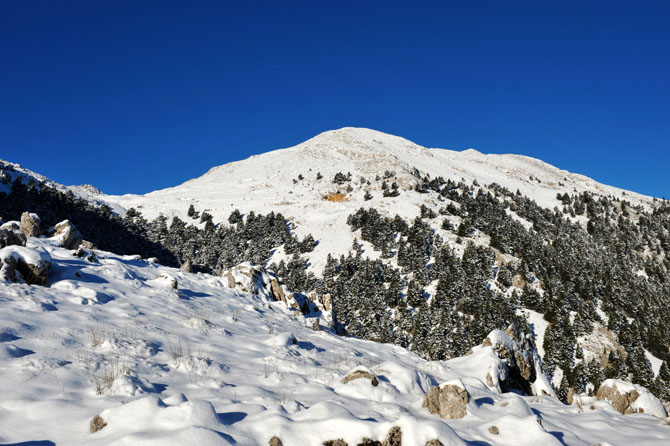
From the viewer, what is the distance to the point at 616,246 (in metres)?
64.5

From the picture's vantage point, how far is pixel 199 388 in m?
6.34

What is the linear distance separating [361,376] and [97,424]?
4.78 metres

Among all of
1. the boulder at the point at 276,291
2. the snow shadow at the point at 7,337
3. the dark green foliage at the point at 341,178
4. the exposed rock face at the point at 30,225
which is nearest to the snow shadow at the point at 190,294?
the snow shadow at the point at 7,337

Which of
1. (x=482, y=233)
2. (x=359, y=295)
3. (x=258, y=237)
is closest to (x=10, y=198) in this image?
(x=258, y=237)

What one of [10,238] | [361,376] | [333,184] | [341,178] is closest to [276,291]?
[10,238]

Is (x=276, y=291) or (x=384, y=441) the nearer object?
(x=384, y=441)

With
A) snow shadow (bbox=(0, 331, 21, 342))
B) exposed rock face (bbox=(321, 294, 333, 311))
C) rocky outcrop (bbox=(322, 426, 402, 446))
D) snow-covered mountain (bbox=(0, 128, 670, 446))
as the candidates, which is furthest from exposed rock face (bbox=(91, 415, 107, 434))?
exposed rock face (bbox=(321, 294, 333, 311))

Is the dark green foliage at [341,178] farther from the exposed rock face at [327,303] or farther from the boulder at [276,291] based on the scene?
the boulder at [276,291]

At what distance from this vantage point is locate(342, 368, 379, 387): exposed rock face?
7264 mm

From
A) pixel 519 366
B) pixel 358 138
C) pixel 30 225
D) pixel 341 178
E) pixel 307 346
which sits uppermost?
pixel 358 138

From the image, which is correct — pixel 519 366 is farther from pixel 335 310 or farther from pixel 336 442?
pixel 335 310

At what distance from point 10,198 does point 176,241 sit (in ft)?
76.9

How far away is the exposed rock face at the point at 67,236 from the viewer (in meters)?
17.3

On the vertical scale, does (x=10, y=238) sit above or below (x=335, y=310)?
above
